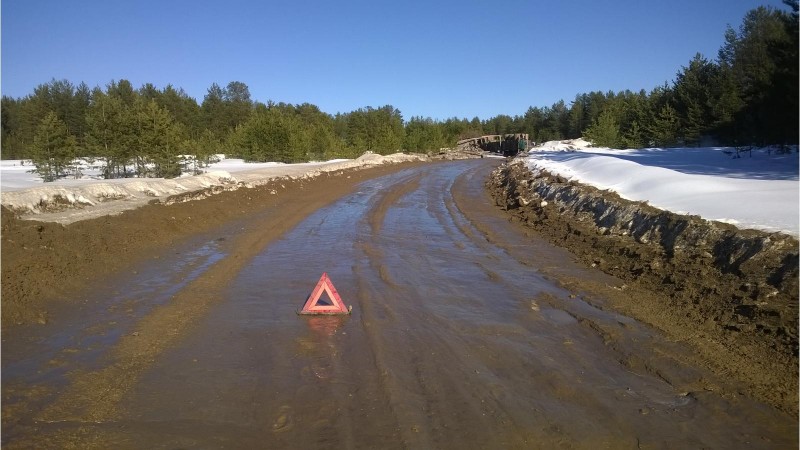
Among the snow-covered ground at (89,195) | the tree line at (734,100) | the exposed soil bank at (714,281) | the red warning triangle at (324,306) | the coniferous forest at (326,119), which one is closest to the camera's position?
the exposed soil bank at (714,281)

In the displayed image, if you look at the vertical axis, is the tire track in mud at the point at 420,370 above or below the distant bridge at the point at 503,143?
below

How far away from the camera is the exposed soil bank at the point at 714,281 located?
522 cm

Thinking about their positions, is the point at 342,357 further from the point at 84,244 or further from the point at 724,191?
the point at 724,191

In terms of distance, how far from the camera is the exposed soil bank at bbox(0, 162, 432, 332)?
7.41 meters

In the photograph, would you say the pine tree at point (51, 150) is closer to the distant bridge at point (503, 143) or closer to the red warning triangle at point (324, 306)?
the red warning triangle at point (324, 306)

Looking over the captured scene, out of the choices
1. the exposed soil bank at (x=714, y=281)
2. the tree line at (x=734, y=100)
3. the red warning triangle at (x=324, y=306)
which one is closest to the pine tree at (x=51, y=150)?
the red warning triangle at (x=324, y=306)

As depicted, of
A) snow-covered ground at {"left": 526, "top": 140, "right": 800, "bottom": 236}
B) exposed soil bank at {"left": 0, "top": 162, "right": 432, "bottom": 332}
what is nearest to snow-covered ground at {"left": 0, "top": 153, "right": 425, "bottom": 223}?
exposed soil bank at {"left": 0, "top": 162, "right": 432, "bottom": 332}

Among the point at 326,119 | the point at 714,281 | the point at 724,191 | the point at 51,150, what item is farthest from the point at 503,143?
the point at 714,281

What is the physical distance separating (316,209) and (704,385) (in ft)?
48.7

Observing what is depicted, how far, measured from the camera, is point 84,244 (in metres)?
10.2

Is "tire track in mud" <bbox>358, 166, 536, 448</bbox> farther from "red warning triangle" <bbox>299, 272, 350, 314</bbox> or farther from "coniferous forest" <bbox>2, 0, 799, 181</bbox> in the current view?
"coniferous forest" <bbox>2, 0, 799, 181</bbox>

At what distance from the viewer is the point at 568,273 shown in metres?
9.16

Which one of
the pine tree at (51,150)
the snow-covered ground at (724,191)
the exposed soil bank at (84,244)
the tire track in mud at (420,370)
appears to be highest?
the pine tree at (51,150)

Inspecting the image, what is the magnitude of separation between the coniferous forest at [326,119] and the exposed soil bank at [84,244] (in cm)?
1485
